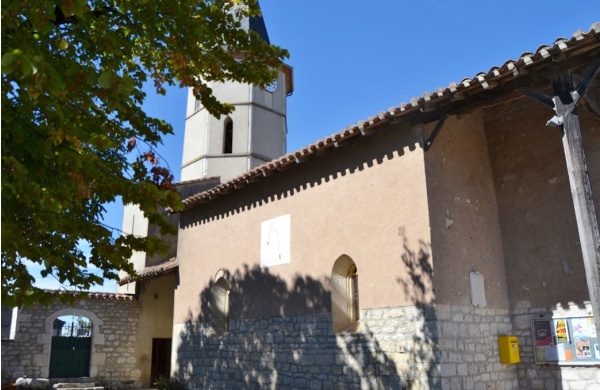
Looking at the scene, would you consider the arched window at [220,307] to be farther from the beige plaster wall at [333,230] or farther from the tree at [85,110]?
the tree at [85,110]

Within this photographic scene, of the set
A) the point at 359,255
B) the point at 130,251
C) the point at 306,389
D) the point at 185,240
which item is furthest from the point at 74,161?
the point at 185,240

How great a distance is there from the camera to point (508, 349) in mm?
7727

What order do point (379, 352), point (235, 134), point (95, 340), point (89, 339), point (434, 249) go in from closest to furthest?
point (434, 249) < point (379, 352) < point (95, 340) < point (89, 339) < point (235, 134)

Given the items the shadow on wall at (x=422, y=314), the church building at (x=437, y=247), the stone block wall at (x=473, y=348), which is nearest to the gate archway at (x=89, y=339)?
the church building at (x=437, y=247)

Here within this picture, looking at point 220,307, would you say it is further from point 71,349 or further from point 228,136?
point 228,136

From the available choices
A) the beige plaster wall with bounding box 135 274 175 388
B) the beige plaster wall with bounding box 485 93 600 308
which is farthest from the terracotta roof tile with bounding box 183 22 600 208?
the beige plaster wall with bounding box 135 274 175 388

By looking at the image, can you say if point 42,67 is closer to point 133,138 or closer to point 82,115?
point 82,115

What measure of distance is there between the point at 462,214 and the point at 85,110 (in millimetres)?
5718

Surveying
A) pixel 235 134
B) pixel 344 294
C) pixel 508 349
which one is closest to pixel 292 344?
pixel 344 294

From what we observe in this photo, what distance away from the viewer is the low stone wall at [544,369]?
727cm

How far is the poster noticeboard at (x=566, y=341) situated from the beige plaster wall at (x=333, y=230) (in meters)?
2.08

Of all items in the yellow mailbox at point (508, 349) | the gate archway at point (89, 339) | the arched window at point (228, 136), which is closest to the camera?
the yellow mailbox at point (508, 349)

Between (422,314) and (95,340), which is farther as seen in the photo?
(95,340)

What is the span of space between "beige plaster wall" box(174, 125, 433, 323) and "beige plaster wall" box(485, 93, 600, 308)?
2.00 metres
